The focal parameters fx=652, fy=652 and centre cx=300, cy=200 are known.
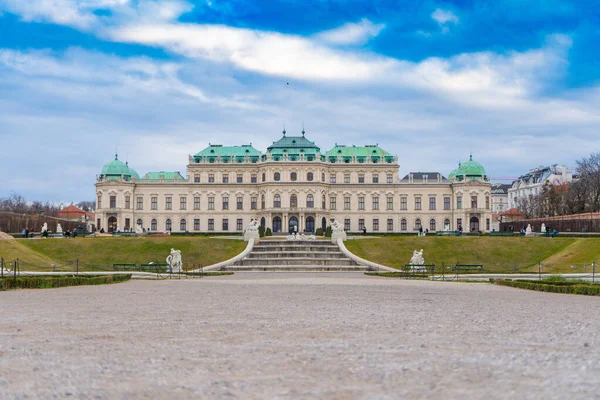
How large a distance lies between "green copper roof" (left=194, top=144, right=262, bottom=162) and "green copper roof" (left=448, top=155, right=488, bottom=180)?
31.6 m

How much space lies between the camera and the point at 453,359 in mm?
10094

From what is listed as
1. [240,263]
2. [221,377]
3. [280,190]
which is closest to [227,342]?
[221,377]

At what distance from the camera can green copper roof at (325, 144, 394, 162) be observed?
339ft

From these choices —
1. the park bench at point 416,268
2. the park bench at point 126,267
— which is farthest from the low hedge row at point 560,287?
the park bench at point 126,267

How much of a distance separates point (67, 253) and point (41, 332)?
137ft

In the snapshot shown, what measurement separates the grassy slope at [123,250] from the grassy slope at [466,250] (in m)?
11.6

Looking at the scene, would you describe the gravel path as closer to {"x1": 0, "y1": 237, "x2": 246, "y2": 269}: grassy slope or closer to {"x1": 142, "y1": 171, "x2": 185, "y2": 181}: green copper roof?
{"x1": 0, "y1": 237, "x2": 246, "y2": 269}: grassy slope

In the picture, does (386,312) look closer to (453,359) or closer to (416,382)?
(453,359)

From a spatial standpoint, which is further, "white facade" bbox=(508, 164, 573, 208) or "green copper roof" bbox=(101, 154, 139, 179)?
"white facade" bbox=(508, 164, 573, 208)

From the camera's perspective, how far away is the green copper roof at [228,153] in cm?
10312

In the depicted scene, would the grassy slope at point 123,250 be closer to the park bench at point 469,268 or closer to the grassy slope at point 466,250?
the grassy slope at point 466,250

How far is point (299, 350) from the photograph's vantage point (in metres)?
10.9

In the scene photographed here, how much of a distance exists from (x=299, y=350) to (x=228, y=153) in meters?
94.4

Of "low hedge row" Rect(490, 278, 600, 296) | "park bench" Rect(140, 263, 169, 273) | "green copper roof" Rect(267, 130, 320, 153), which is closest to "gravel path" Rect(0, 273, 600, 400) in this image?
"low hedge row" Rect(490, 278, 600, 296)
